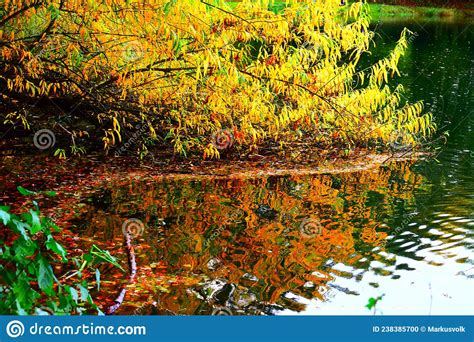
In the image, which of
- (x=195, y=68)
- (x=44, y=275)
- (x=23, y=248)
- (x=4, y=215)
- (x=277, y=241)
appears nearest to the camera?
(x=4, y=215)

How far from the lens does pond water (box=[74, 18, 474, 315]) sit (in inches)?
259

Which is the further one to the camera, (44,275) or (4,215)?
(44,275)

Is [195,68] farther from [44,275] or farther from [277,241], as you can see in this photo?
[44,275]

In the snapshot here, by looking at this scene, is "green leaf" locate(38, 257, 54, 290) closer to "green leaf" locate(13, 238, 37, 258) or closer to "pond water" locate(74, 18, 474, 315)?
"green leaf" locate(13, 238, 37, 258)

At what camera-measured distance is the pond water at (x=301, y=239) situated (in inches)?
259

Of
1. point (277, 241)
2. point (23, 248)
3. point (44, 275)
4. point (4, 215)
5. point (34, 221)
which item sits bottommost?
point (277, 241)

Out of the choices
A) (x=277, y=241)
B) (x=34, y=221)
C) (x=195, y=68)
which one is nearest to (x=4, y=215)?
(x=34, y=221)

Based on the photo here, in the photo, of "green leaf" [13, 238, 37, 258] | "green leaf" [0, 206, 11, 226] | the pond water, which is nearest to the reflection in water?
the pond water

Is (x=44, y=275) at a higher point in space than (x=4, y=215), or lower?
lower

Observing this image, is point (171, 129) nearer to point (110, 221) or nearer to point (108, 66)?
point (108, 66)

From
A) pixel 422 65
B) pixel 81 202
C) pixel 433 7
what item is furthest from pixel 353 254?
pixel 433 7

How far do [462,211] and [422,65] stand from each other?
19039 millimetres

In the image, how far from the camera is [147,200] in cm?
1000

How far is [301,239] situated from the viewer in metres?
8.38
